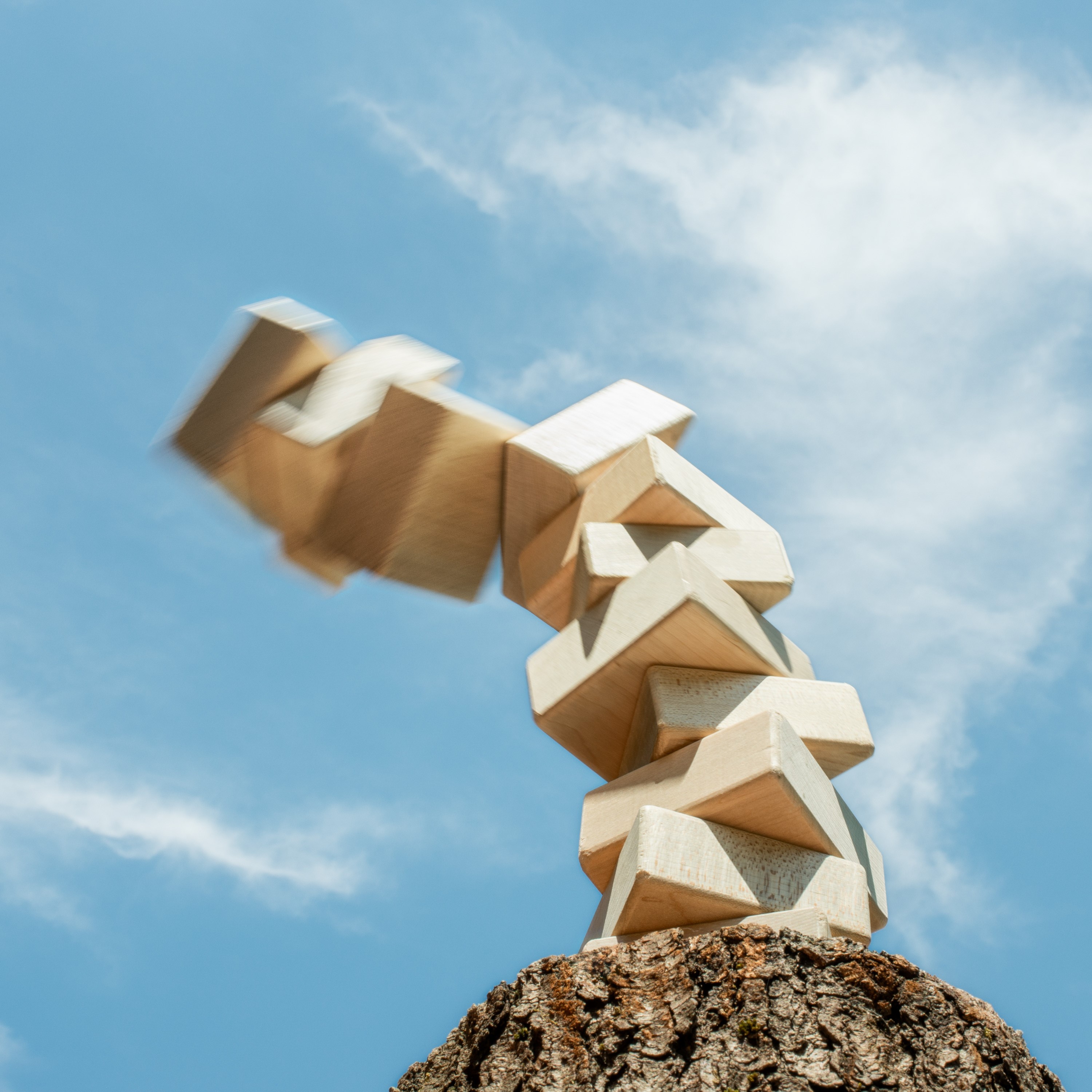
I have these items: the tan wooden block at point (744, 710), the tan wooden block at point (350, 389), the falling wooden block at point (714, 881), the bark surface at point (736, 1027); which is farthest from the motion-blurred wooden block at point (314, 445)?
the bark surface at point (736, 1027)

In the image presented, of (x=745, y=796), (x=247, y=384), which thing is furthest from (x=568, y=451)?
(x=745, y=796)

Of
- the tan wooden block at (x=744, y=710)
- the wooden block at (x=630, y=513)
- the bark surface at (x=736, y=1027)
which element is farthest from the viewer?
the wooden block at (x=630, y=513)

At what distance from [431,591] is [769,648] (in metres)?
1.23

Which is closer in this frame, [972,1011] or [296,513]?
[972,1011]

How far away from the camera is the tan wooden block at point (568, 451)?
139 inches

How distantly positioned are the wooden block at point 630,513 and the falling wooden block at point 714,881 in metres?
0.94

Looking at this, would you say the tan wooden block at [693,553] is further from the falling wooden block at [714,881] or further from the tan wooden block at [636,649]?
the falling wooden block at [714,881]

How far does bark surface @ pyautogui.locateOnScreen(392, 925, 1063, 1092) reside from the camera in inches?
71.5

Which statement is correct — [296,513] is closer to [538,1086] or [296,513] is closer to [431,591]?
[431,591]

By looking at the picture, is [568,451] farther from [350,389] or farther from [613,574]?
[350,389]

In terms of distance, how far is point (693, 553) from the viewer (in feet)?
10.4

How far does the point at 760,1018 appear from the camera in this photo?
74.7 inches

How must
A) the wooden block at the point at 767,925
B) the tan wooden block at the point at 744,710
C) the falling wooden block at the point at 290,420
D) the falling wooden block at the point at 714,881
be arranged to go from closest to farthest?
1. the wooden block at the point at 767,925
2. the falling wooden block at the point at 714,881
3. the tan wooden block at the point at 744,710
4. the falling wooden block at the point at 290,420

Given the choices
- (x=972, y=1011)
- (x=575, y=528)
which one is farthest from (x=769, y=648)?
(x=972, y=1011)
